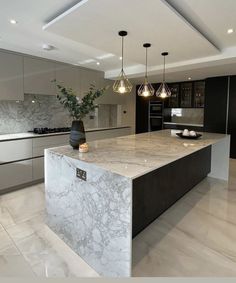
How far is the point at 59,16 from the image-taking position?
227 centimetres

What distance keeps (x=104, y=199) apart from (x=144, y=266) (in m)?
0.74

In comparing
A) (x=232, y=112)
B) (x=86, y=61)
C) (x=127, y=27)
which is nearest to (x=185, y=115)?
(x=232, y=112)

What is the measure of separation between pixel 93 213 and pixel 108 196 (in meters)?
0.27

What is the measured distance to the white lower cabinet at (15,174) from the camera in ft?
11.1

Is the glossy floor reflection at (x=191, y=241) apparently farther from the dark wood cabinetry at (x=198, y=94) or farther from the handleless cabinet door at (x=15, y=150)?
the dark wood cabinetry at (x=198, y=94)

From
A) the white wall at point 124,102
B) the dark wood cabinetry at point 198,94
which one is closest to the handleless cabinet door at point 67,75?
the white wall at point 124,102

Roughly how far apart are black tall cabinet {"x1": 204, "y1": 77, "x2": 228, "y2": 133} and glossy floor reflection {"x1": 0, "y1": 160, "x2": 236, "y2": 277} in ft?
10.3

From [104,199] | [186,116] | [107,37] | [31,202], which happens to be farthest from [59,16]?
[186,116]

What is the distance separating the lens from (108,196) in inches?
66.8

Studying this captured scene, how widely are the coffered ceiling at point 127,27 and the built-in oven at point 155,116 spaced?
114 inches

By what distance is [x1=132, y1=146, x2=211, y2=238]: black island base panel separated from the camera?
221 centimetres

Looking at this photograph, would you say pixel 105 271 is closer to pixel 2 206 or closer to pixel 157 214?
pixel 157 214

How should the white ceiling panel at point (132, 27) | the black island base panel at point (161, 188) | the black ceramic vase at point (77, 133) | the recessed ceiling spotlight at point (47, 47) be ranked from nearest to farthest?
the white ceiling panel at point (132, 27) < the black island base panel at point (161, 188) < the black ceramic vase at point (77, 133) < the recessed ceiling spotlight at point (47, 47)

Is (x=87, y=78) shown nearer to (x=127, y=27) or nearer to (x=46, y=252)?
(x=127, y=27)
